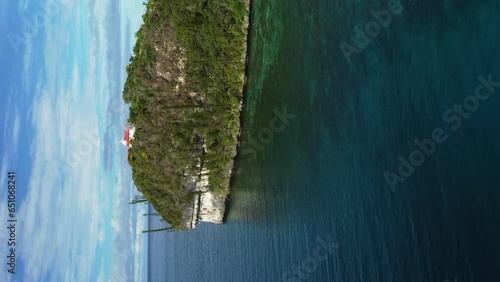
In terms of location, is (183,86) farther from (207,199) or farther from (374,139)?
(374,139)

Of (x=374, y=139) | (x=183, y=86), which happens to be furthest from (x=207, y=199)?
(x=374, y=139)

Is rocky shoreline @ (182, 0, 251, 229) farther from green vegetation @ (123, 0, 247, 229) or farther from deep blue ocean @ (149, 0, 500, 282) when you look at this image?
deep blue ocean @ (149, 0, 500, 282)

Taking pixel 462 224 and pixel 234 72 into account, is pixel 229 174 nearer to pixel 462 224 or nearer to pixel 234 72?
pixel 234 72

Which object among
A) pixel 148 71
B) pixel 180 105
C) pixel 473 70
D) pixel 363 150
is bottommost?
pixel 363 150

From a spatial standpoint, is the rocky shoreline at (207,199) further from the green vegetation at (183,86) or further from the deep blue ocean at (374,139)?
the deep blue ocean at (374,139)

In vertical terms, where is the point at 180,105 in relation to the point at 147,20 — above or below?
below

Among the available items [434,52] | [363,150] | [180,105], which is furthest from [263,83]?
[434,52]

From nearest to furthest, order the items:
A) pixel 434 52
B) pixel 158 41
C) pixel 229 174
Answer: pixel 434 52
pixel 158 41
pixel 229 174

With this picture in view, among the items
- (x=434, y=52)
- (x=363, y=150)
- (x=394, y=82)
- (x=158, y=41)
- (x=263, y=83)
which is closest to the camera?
(x=434, y=52)
